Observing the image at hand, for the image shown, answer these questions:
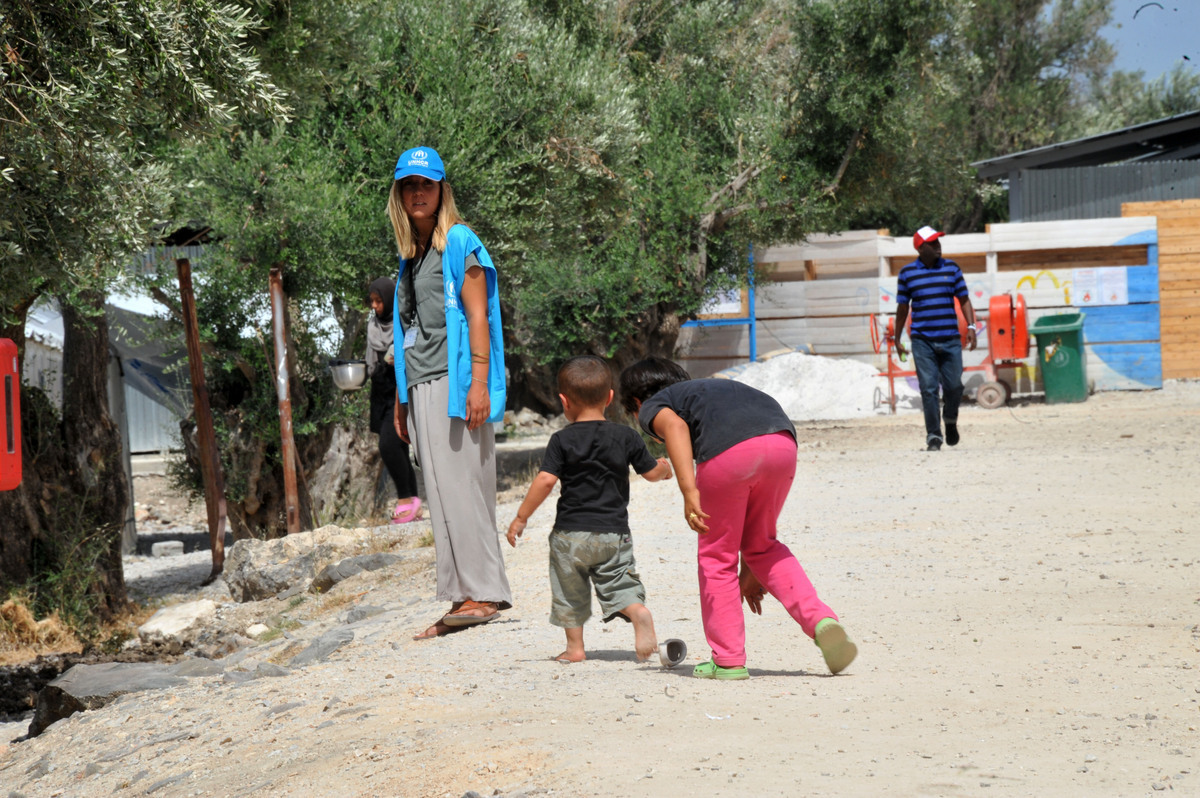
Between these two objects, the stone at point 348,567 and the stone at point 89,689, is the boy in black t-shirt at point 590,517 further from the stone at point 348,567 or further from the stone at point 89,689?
the stone at point 348,567

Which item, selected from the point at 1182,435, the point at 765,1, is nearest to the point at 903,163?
the point at 1182,435

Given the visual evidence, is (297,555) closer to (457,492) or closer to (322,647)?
(322,647)

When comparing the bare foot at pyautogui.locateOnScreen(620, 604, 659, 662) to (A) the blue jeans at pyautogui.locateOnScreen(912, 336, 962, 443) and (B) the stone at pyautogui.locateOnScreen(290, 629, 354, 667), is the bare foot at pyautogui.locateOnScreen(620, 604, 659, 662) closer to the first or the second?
(B) the stone at pyautogui.locateOnScreen(290, 629, 354, 667)

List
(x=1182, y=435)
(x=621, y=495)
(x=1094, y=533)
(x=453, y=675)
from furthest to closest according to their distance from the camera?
(x=1182, y=435) < (x=1094, y=533) < (x=621, y=495) < (x=453, y=675)

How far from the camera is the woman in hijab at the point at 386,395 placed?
318 inches

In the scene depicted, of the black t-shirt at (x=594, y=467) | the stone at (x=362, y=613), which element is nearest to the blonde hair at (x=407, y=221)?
the black t-shirt at (x=594, y=467)

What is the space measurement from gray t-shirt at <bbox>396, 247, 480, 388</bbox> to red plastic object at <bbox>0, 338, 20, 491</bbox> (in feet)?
5.54

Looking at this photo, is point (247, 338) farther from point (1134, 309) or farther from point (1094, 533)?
point (1134, 309)

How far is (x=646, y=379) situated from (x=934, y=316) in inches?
236

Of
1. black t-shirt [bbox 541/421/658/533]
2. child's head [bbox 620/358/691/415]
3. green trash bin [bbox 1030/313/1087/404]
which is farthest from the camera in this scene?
green trash bin [bbox 1030/313/1087/404]

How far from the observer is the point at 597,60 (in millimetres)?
13281

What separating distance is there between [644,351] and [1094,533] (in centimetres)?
913

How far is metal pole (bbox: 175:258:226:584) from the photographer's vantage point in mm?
9781

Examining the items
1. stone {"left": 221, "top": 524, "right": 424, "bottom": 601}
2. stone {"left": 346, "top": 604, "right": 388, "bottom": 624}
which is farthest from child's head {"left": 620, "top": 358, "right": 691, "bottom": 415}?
stone {"left": 221, "top": 524, "right": 424, "bottom": 601}
